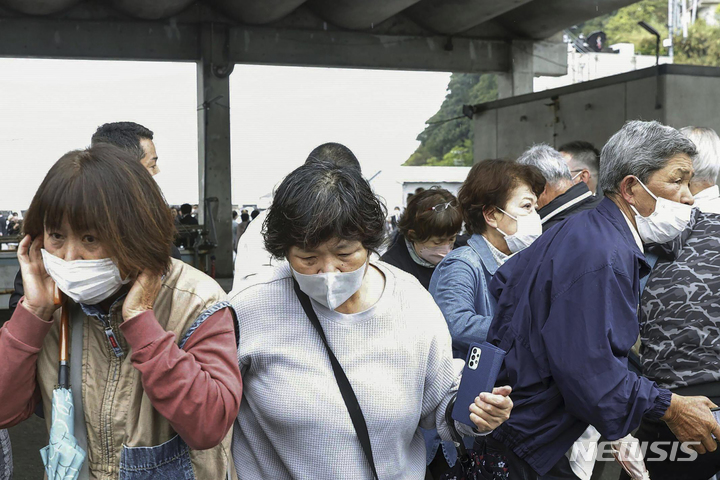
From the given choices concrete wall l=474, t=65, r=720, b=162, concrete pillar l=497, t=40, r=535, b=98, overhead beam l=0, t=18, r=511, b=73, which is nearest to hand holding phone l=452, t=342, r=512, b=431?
concrete wall l=474, t=65, r=720, b=162

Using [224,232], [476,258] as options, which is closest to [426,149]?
[224,232]

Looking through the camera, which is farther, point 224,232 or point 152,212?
point 224,232

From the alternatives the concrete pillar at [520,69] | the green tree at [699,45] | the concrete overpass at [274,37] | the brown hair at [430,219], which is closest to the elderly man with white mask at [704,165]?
the brown hair at [430,219]

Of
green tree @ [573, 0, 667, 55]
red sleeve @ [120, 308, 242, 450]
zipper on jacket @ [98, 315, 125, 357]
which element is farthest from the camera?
green tree @ [573, 0, 667, 55]

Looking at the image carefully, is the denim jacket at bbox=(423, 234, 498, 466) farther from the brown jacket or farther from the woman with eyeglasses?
the brown jacket

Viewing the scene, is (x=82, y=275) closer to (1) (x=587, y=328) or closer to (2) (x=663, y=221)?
(1) (x=587, y=328)

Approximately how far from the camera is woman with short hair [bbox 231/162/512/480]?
197 centimetres

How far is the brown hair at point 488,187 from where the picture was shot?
354cm

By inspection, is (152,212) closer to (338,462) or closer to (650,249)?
(338,462)

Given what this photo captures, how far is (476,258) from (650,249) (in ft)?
2.45

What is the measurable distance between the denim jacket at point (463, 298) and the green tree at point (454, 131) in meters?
69.6

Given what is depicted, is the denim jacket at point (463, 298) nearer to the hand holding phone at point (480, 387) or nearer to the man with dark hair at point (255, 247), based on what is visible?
the man with dark hair at point (255, 247)

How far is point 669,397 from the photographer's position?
8.11 feet

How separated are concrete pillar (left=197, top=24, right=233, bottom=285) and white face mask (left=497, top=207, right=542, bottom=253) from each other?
12444mm
